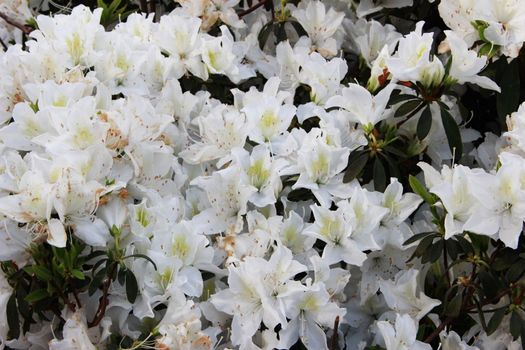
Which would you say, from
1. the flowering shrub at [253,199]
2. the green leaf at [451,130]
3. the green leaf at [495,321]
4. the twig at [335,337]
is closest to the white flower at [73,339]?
the flowering shrub at [253,199]

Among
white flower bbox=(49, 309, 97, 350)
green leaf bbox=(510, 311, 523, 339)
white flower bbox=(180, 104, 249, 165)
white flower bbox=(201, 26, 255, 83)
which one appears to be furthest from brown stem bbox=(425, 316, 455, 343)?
white flower bbox=(201, 26, 255, 83)

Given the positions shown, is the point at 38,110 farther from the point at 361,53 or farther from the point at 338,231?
the point at 361,53

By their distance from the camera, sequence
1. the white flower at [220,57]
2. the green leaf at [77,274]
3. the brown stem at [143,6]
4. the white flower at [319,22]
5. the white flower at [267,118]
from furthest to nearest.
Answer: the brown stem at [143,6], the white flower at [319,22], the white flower at [220,57], the white flower at [267,118], the green leaf at [77,274]

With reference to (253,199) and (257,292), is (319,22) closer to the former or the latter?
(253,199)

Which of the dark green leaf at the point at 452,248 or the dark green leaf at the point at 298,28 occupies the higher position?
the dark green leaf at the point at 298,28

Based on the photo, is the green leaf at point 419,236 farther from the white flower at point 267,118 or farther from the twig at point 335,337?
the white flower at point 267,118

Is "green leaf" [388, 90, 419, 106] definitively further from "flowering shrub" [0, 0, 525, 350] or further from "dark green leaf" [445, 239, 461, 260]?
"dark green leaf" [445, 239, 461, 260]
